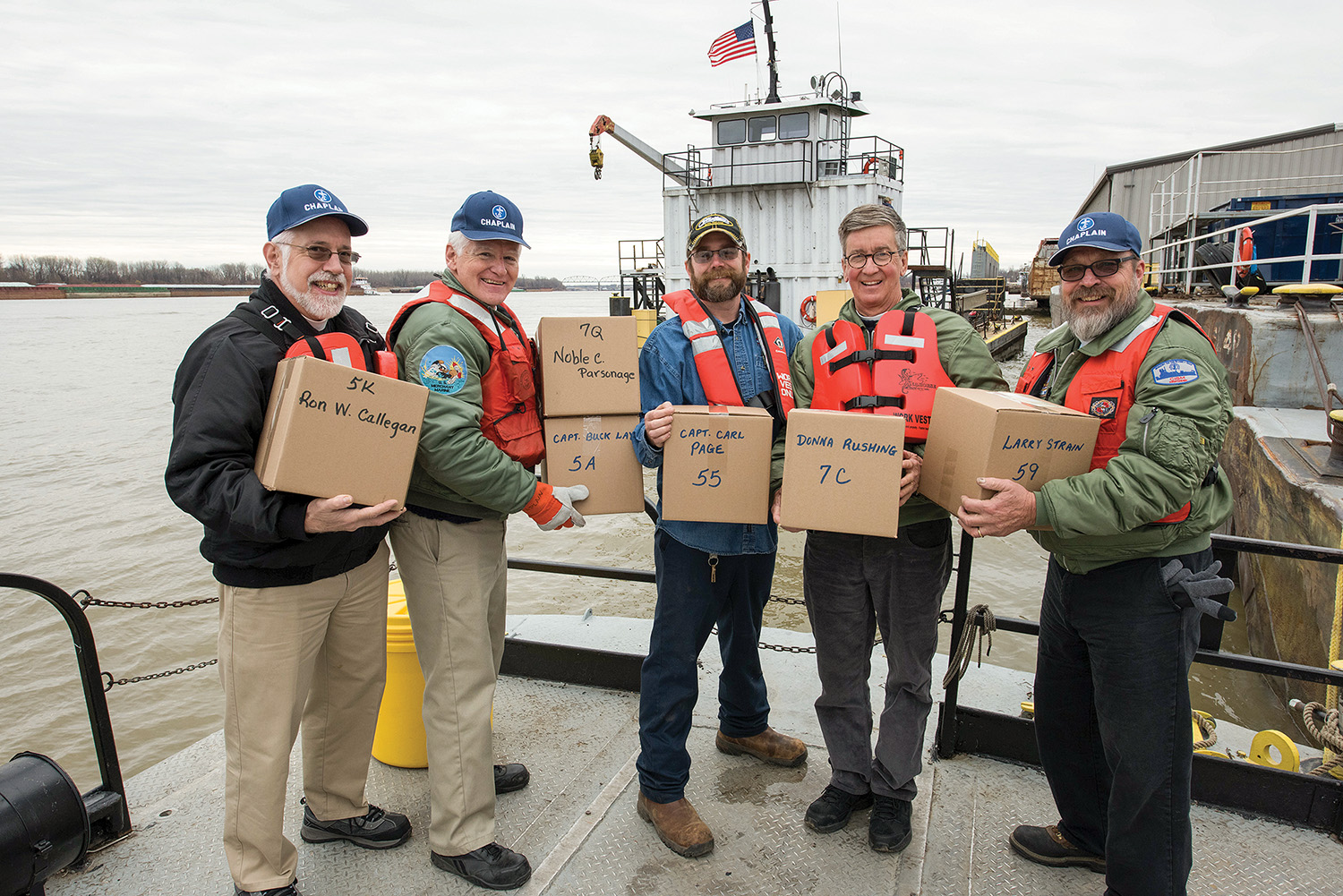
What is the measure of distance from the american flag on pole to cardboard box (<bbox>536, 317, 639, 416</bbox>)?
2112 centimetres

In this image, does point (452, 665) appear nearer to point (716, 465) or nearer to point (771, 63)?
point (716, 465)

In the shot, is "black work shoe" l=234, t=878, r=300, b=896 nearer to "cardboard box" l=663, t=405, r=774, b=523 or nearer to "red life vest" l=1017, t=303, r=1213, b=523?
"cardboard box" l=663, t=405, r=774, b=523

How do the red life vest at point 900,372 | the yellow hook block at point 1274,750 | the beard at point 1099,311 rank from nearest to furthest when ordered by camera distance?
the beard at point 1099,311 → the red life vest at point 900,372 → the yellow hook block at point 1274,750

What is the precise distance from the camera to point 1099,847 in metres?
2.49

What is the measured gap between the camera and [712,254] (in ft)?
9.11

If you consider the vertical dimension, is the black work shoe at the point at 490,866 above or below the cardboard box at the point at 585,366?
below

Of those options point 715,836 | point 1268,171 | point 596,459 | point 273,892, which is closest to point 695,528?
point 596,459

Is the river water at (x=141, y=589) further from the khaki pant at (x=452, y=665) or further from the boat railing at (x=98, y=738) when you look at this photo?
the khaki pant at (x=452, y=665)

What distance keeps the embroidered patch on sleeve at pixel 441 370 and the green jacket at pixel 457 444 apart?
16 millimetres

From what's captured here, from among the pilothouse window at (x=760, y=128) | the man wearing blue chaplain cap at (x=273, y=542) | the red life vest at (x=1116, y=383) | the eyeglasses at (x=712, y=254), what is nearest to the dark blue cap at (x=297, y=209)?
the man wearing blue chaplain cap at (x=273, y=542)

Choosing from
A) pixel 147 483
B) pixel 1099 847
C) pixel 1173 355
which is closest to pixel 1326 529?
pixel 1099 847

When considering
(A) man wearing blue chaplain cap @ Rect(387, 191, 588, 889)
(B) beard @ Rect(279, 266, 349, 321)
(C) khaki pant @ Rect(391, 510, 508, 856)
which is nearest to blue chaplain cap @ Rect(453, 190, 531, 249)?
(A) man wearing blue chaplain cap @ Rect(387, 191, 588, 889)

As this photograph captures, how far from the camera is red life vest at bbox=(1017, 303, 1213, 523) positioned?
2.11 meters

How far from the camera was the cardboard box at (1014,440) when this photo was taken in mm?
2068
